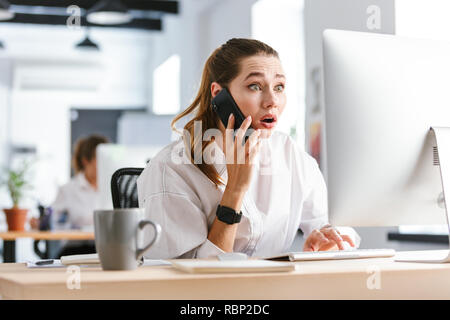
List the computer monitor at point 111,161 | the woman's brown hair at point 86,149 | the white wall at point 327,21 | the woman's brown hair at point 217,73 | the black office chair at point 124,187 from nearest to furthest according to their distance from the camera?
the woman's brown hair at point 217,73
the black office chair at point 124,187
the white wall at point 327,21
the computer monitor at point 111,161
the woman's brown hair at point 86,149

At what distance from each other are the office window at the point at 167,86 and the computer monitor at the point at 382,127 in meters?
6.35

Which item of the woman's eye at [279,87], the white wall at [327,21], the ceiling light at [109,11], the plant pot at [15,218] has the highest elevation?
the ceiling light at [109,11]

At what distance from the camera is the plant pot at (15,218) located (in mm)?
3776

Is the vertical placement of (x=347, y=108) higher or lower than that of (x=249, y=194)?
higher

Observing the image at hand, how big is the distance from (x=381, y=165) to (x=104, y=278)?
0.62m

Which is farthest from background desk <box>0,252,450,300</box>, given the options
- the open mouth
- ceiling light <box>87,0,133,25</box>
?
ceiling light <box>87,0,133,25</box>

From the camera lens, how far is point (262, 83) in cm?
174

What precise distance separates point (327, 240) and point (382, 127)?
0.36 metres

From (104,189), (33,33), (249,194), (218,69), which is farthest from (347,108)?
(33,33)

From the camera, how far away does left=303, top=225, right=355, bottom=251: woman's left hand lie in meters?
1.41

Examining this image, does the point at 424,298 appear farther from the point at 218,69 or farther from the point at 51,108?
the point at 51,108

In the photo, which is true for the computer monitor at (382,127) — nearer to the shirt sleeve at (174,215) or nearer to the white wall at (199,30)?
the shirt sleeve at (174,215)

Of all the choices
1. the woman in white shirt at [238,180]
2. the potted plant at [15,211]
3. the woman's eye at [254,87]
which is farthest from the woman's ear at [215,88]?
the potted plant at [15,211]

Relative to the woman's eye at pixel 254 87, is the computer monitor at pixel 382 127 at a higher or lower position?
lower
